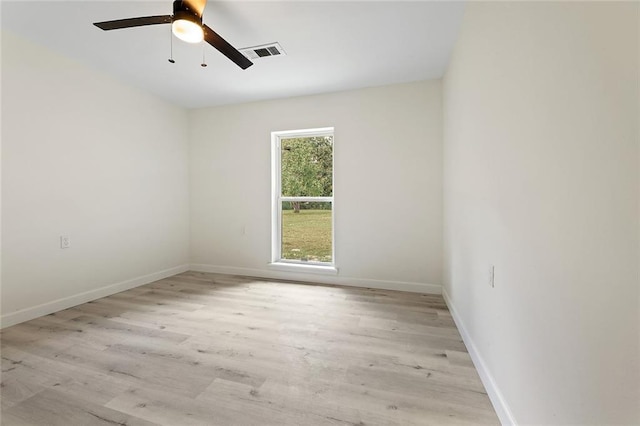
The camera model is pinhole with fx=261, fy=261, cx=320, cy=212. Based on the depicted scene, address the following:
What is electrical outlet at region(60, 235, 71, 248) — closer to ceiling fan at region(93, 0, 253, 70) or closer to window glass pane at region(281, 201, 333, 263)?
ceiling fan at region(93, 0, 253, 70)

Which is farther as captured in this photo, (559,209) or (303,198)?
(303,198)

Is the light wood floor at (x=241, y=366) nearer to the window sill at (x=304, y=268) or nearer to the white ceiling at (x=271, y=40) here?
the window sill at (x=304, y=268)

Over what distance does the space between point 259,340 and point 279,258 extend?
1.92m

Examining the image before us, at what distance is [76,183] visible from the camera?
112 inches

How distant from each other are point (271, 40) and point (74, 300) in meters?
3.39

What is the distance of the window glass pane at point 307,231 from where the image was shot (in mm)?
3760

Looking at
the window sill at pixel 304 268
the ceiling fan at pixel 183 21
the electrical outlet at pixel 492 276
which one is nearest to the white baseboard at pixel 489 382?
the electrical outlet at pixel 492 276

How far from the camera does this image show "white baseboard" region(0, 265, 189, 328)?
93.4 inches

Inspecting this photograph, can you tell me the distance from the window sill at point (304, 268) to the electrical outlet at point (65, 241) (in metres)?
2.27

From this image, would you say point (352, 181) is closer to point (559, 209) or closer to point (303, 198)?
point (303, 198)

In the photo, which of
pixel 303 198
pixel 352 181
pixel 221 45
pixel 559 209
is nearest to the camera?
pixel 559 209

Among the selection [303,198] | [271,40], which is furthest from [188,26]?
[303,198]

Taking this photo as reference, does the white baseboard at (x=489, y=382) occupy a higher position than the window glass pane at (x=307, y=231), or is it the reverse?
the window glass pane at (x=307, y=231)

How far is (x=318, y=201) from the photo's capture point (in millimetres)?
3736
